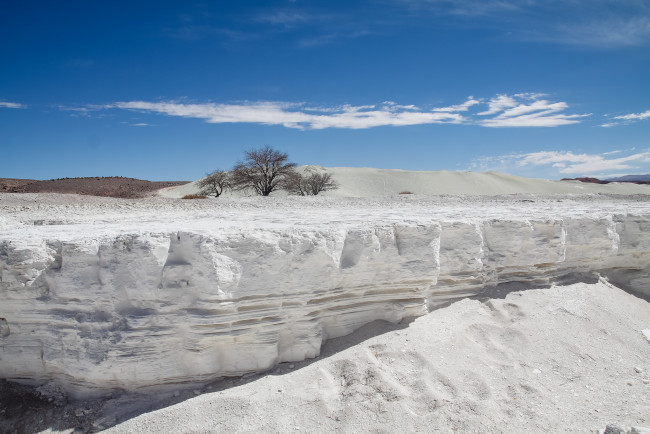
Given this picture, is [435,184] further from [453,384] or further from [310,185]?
[453,384]

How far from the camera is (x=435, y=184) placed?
1713 inches

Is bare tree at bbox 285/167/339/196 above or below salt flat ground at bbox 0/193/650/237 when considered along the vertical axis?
above

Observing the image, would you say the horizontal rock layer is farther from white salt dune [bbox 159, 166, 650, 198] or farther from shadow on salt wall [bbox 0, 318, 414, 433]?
white salt dune [bbox 159, 166, 650, 198]

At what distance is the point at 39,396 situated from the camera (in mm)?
3633

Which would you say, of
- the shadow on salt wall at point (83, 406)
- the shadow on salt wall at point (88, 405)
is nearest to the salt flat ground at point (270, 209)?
the shadow on salt wall at point (88, 405)

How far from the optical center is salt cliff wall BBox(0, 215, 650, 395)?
135 inches

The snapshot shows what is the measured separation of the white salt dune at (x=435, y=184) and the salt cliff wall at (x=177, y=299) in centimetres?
3427

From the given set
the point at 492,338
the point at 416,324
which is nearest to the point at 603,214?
the point at 492,338

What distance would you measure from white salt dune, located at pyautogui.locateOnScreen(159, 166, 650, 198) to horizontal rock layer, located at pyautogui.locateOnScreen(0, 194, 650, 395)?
34189 millimetres

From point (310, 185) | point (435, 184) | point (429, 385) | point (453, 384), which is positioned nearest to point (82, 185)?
point (310, 185)

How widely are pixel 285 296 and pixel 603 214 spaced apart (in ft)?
16.3

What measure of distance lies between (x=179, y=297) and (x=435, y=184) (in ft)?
139

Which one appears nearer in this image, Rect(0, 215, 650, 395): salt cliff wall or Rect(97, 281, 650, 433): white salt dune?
Rect(97, 281, 650, 433): white salt dune

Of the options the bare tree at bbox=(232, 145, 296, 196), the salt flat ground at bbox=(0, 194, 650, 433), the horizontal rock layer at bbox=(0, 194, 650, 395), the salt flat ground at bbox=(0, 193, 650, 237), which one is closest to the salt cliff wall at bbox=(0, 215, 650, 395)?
the horizontal rock layer at bbox=(0, 194, 650, 395)
